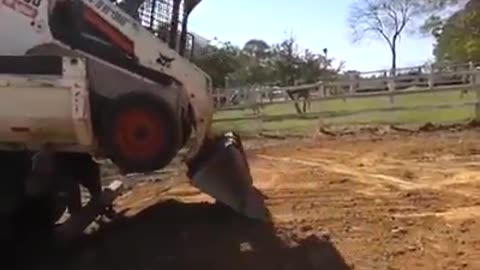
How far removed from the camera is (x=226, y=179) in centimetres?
789

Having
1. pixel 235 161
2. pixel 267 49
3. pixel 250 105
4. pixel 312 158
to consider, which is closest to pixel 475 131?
pixel 312 158

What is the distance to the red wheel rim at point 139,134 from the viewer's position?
7.08 meters

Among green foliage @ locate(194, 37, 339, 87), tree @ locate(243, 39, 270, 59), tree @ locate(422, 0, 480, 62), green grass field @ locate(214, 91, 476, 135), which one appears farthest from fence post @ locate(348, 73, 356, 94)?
tree @ locate(243, 39, 270, 59)

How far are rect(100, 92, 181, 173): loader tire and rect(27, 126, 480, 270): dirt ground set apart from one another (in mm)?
819

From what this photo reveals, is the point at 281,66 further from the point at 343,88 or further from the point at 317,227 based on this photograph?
the point at 317,227

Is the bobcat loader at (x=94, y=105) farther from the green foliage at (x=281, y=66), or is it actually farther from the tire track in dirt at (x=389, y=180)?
the green foliage at (x=281, y=66)

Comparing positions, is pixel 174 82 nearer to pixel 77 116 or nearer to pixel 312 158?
pixel 77 116

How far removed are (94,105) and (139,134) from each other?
413mm

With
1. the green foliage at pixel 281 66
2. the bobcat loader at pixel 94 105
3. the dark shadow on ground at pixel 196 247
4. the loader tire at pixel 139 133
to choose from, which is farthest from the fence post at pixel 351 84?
the green foliage at pixel 281 66

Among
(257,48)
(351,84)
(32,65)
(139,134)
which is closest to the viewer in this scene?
(32,65)

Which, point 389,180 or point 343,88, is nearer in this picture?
point 389,180

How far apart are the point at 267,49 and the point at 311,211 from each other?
166 ft

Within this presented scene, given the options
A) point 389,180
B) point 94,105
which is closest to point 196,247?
point 94,105

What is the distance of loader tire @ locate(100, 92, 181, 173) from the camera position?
7059 millimetres
